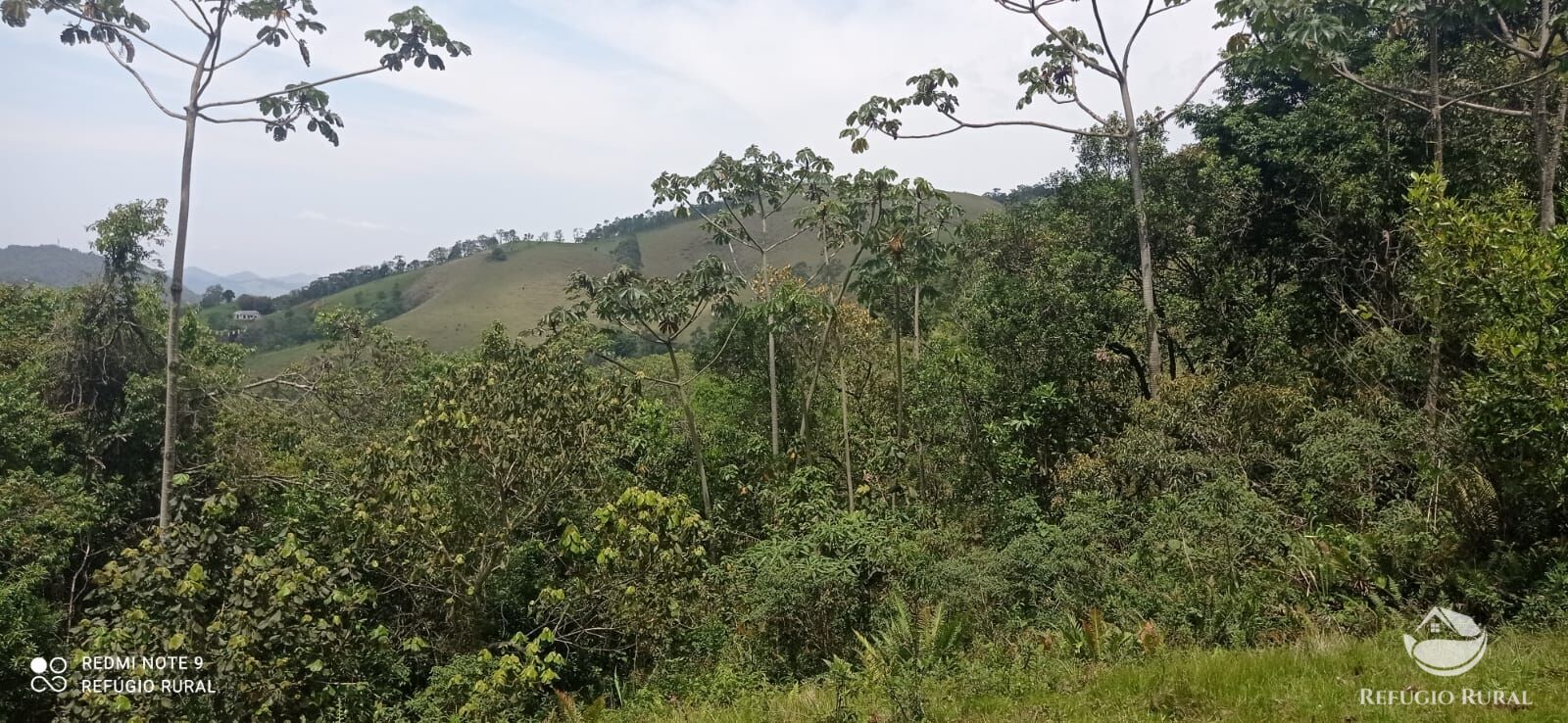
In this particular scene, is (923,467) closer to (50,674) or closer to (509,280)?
(50,674)

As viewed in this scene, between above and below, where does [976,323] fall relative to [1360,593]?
above

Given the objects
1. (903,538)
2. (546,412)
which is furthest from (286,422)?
(903,538)

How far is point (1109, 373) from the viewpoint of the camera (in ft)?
43.2

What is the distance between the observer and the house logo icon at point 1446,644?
5.72 meters

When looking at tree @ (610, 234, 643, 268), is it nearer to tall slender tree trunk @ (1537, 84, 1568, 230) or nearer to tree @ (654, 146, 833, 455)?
tree @ (654, 146, 833, 455)

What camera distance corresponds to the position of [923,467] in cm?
1616

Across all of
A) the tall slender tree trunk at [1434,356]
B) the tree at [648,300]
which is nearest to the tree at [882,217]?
the tree at [648,300]

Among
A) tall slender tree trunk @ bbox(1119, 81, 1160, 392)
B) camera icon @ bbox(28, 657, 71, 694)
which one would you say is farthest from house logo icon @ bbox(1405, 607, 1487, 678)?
camera icon @ bbox(28, 657, 71, 694)

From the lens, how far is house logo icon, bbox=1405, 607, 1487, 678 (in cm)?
572

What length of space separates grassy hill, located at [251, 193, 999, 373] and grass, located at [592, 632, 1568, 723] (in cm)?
8062

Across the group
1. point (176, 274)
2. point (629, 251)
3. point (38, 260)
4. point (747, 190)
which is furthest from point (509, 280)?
point (176, 274)

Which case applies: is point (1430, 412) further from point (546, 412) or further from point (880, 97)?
point (546, 412)

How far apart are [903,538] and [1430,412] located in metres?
6.12

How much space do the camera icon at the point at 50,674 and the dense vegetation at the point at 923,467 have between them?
2.61ft
